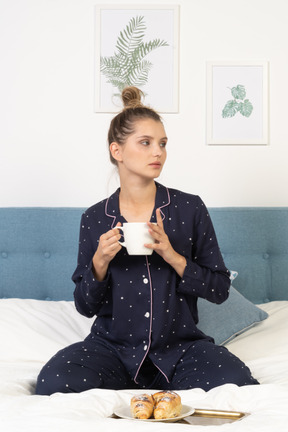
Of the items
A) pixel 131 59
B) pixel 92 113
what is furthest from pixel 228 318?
pixel 131 59

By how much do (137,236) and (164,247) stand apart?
0.10m

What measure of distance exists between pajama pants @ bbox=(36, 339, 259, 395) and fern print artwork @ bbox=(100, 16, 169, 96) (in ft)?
4.53

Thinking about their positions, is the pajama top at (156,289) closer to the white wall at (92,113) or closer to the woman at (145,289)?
the woman at (145,289)

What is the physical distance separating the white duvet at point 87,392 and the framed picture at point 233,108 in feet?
2.51

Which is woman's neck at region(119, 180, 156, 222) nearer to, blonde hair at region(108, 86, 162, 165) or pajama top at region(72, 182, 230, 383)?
pajama top at region(72, 182, 230, 383)

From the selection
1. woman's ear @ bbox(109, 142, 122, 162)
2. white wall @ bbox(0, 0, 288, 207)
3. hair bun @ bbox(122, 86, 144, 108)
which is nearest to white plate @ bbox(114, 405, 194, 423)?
woman's ear @ bbox(109, 142, 122, 162)

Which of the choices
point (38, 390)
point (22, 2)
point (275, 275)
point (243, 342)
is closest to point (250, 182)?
point (275, 275)

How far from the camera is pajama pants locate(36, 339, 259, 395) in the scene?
1.62 metres

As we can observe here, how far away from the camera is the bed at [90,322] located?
50.1 inches

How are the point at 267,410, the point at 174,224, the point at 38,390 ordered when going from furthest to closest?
the point at 174,224
the point at 38,390
the point at 267,410

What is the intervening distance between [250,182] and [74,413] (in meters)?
1.73

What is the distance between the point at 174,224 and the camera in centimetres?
191

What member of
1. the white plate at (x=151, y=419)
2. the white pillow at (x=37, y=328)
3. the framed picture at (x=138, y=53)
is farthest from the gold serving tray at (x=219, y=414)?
the framed picture at (x=138, y=53)

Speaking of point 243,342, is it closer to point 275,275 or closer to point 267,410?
point 275,275
